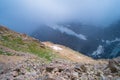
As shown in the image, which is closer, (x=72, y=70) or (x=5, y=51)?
(x=72, y=70)

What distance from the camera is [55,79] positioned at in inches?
618

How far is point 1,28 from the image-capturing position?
2719 inches

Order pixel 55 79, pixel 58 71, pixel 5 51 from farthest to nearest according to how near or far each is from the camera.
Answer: pixel 5 51, pixel 58 71, pixel 55 79

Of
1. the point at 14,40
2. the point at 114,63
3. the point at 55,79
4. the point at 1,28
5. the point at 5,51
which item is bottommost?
the point at 55,79

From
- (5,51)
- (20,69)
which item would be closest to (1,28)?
(5,51)

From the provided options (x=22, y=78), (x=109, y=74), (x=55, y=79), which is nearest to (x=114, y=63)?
(x=109, y=74)

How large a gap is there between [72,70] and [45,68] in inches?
74.2

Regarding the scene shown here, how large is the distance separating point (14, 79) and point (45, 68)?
5.33ft


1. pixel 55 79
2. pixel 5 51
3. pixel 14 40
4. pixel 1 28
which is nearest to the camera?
pixel 55 79

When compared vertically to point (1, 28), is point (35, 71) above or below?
below

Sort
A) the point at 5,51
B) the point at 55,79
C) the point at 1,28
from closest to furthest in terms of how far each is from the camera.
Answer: the point at 55,79 → the point at 5,51 → the point at 1,28

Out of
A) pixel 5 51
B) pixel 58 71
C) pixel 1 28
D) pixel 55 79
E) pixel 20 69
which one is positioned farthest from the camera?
pixel 1 28

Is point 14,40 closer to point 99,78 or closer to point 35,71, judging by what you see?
point 35,71

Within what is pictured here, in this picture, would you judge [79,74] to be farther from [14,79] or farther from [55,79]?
[14,79]
